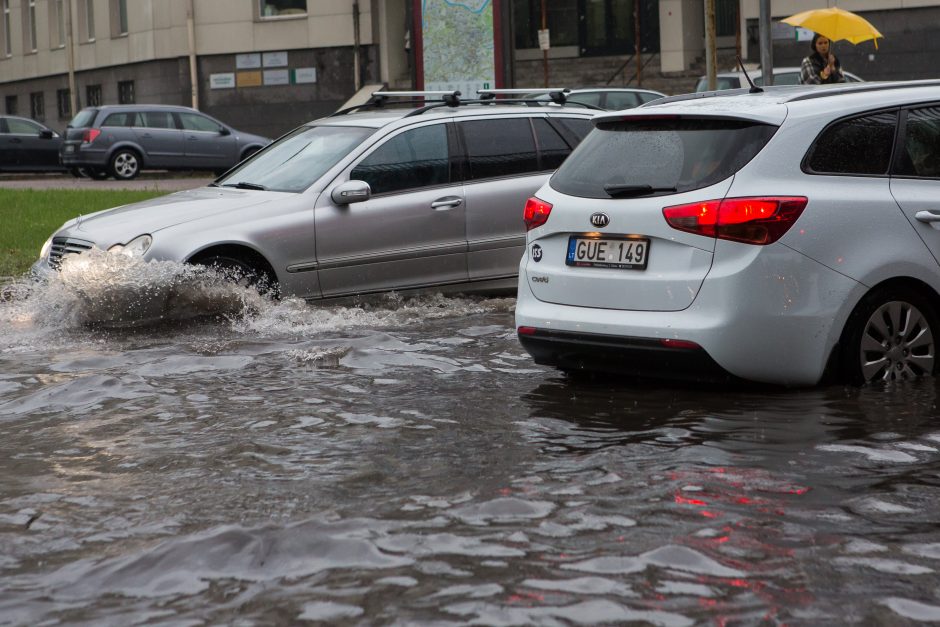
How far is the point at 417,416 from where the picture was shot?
6848 millimetres

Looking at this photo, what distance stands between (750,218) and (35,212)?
1523 centimetres

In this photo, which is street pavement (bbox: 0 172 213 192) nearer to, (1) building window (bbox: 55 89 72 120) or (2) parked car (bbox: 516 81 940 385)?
(1) building window (bbox: 55 89 72 120)

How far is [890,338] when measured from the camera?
7.10m

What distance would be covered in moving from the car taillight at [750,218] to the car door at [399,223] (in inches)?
171

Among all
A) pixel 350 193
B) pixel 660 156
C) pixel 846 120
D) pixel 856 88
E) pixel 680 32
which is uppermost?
pixel 680 32

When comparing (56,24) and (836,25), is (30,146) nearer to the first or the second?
(56,24)

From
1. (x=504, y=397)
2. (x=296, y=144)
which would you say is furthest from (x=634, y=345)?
(x=296, y=144)

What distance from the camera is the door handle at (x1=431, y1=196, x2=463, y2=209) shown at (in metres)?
11.1

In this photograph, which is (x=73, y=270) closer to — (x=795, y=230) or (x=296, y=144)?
(x=296, y=144)

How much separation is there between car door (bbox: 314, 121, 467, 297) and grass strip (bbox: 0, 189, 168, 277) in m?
5.08

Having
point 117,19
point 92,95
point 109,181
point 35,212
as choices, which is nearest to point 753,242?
point 35,212

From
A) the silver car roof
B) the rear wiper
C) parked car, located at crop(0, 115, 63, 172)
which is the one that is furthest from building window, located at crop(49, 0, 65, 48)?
the rear wiper

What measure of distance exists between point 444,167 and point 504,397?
4198 millimetres

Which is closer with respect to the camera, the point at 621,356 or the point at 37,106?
the point at 621,356
